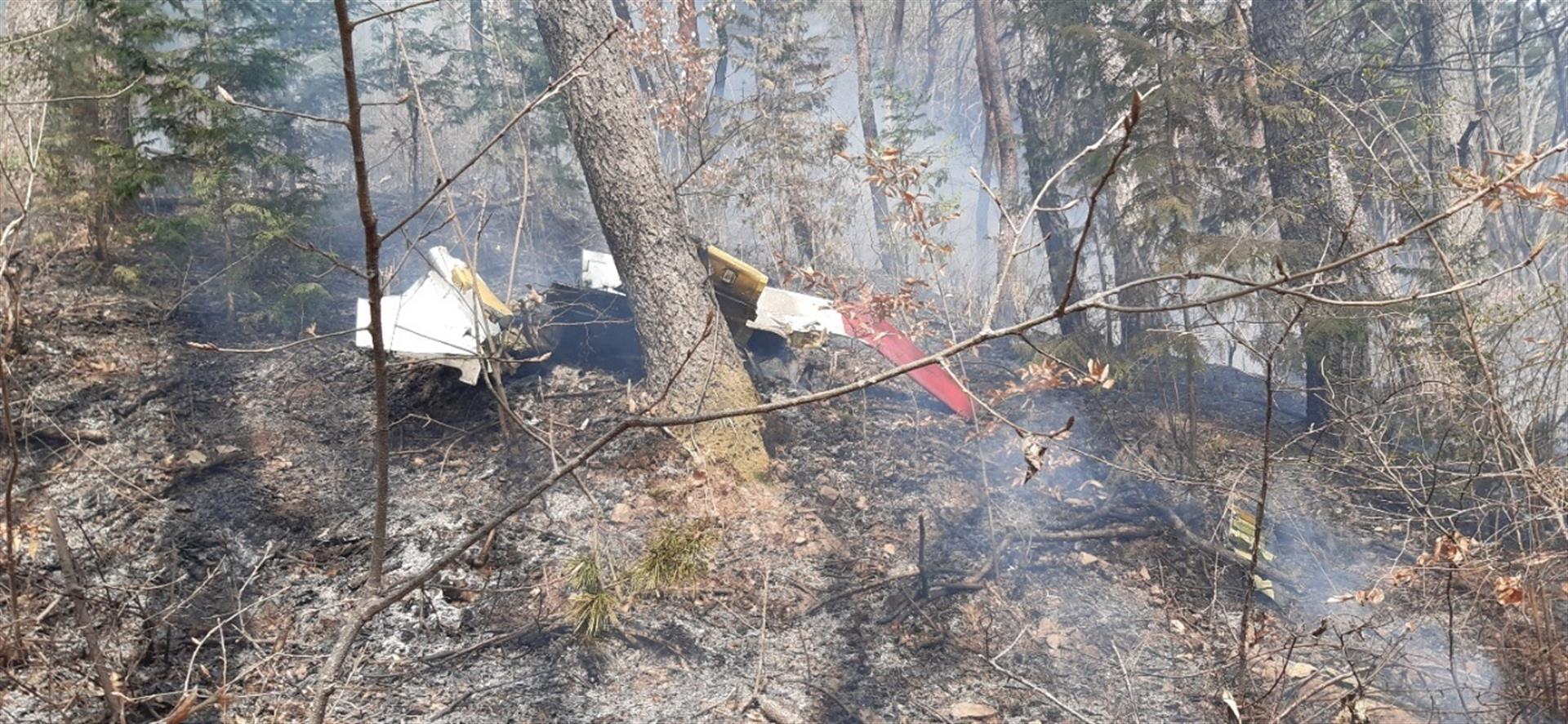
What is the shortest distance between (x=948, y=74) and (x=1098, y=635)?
2587 cm

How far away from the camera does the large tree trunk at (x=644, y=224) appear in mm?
6102

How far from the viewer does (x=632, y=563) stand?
501 cm

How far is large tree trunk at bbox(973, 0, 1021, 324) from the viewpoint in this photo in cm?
1172

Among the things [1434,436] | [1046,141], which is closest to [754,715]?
[1434,436]

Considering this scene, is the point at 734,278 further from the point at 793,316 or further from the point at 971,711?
the point at 971,711

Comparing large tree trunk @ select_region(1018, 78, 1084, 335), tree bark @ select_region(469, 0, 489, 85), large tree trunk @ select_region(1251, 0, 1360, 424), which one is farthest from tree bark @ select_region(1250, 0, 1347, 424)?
tree bark @ select_region(469, 0, 489, 85)

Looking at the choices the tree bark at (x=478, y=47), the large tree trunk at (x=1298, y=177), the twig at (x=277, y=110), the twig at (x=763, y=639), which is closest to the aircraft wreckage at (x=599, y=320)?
the twig at (x=763, y=639)

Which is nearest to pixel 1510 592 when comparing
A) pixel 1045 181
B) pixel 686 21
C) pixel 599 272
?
pixel 599 272

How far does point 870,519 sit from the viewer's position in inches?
242

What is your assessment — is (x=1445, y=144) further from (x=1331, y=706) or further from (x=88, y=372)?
(x=88, y=372)

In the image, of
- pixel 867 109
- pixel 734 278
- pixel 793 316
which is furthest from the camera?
pixel 867 109

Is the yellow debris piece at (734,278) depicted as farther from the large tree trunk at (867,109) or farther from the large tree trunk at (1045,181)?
the large tree trunk at (867,109)

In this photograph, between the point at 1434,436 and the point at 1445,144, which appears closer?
the point at 1434,436

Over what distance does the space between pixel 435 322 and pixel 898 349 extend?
13.2 ft
